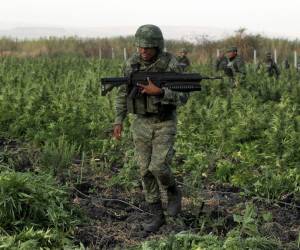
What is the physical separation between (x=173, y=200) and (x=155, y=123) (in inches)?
26.8

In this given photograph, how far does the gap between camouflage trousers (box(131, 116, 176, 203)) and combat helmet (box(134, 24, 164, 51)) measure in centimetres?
59

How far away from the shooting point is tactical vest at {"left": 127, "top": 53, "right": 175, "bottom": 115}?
5.28 meters

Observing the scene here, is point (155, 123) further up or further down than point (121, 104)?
further down

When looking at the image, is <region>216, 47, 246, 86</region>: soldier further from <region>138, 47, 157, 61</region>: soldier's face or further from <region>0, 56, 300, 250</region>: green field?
<region>138, 47, 157, 61</region>: soldier's face

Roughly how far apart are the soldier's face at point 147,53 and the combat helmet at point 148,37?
46 mm

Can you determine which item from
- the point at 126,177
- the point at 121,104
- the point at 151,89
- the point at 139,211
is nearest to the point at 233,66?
the point at 126,177

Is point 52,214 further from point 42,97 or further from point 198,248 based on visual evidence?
point 42,97

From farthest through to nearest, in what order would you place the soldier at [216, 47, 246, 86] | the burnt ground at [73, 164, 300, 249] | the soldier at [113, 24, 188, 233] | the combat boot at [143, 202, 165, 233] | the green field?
the soldier at [216, 47, 246, 86], the combat boot at [143, 202, 165, 233], the soldier at [113, 24, 188, 233], the burnt ground at [73, 164, 300, 249], the green field

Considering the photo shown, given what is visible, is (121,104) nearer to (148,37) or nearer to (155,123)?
(155,123)

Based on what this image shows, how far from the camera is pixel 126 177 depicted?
6715 mm

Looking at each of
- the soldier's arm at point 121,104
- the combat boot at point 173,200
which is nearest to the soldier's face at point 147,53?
the soldier's arm at point 121,104

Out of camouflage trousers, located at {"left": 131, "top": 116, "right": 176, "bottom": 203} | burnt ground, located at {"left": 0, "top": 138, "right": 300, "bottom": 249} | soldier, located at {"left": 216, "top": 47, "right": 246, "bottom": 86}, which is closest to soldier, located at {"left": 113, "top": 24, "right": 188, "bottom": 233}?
camouflage trousers, located at {"left": 131, "top": 116, "right": 176, "bottom": 203}

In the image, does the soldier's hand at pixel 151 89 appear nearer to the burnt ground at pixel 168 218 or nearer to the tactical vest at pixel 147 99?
the tactical vest at pixel 147 99

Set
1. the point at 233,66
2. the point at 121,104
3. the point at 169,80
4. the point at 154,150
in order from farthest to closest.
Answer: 1. the point at 233,66
2. the point at 121,104
3. the point at 154,150
4. the point at 169,80
